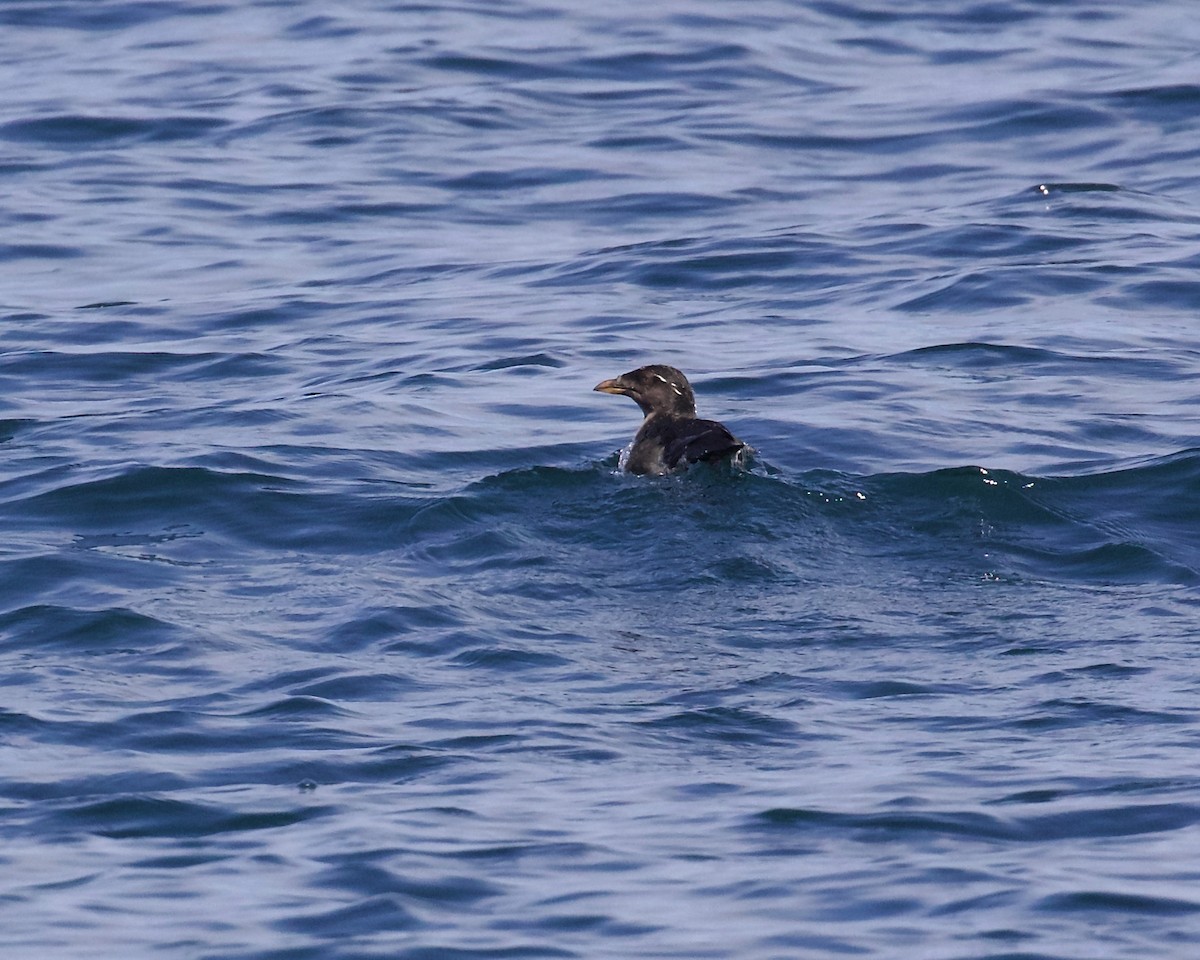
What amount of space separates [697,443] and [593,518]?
25.7 inches

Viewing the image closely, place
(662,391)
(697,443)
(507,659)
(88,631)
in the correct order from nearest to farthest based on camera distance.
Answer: (507,659) → (88,631) → (697,443) → (662,391)

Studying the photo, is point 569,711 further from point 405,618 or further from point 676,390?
point 676,390

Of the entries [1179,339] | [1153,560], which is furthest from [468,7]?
[1153,560]

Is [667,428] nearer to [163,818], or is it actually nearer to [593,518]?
→ [593,518]

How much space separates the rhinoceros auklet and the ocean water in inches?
7.5

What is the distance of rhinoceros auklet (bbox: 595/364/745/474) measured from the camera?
10539mm

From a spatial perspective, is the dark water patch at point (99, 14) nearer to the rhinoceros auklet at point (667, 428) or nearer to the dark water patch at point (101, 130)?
the dark water patch at point (101, 130)

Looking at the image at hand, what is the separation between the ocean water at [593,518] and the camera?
6.41 m

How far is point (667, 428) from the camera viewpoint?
1119 cm

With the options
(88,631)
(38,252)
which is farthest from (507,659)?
(38,252)

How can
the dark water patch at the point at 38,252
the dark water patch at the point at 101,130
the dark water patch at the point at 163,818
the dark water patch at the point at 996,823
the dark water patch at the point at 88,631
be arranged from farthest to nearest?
the dark water patch at the point at 101,130 → the dark water patch at the point at 38,252 → the dark water patch at the point at 88,631 → the dark water patch at the point at 163,818 → the dark water patch at the point at 996,823

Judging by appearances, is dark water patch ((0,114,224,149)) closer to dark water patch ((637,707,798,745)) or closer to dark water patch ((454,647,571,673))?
dark water patch ((454,647,571,673))

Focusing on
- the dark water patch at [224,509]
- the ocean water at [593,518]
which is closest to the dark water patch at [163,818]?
the ocean water at [593,518]

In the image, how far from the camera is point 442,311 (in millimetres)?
15422
